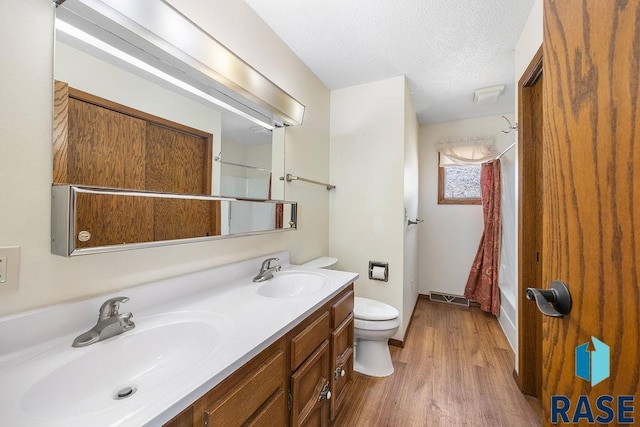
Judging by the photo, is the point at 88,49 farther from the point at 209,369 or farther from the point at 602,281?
the point at 602,281

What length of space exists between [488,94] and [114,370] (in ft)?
10.9

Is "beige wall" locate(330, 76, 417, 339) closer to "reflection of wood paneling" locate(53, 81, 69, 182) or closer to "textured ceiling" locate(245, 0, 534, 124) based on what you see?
"textured ceiling" locate(245, 0, 534, 124)

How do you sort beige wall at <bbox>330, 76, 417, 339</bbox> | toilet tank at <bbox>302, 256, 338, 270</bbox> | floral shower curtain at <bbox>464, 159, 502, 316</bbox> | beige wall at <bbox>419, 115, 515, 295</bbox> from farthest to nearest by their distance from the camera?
beige wall at <bbox>419, 115, 515, 295</bbox>, floral shower curtain at <bbox>464, 159, 502, 316</bbox>, beige wall at <bbox>330, 76, 417, 339</bbox>, toilet tank at <bbox>302, 256, 338, 270</bbox>

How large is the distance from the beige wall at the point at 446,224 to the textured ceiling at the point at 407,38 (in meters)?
0.79

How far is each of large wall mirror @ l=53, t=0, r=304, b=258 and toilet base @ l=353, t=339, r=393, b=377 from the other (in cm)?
128

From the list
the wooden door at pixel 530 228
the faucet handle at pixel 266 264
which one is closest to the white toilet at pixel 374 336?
the faucet handle at pixel 266 264

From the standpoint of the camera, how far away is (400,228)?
2.24 meters

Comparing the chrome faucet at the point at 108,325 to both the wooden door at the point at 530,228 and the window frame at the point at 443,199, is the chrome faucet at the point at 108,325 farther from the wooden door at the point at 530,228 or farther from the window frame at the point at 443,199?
the window frame at the point at 443,199

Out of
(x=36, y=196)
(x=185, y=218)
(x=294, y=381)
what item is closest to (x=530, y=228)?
(x=294, y=381)

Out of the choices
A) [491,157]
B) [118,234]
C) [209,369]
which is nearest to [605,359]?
[209,369]

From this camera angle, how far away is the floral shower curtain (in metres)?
2.90

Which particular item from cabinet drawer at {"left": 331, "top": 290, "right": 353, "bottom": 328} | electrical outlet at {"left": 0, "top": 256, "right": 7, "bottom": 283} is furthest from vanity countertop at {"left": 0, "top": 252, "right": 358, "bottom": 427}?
cabinet drawer at {"left": 331, "top": 290, "right": 353, "bottom": 328}

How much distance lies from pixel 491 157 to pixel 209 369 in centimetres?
353

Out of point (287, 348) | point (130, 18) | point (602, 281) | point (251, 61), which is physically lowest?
point (287, 348)
